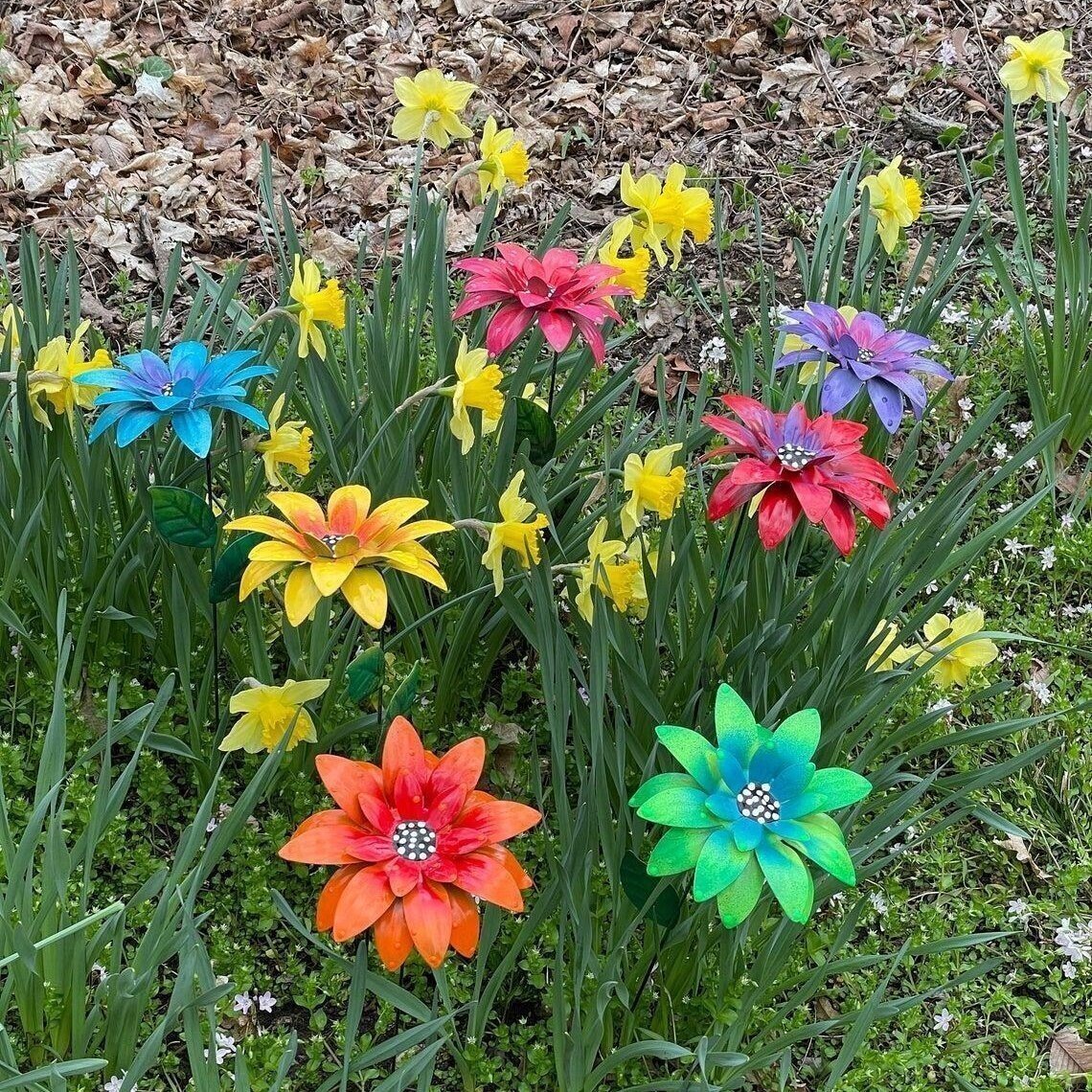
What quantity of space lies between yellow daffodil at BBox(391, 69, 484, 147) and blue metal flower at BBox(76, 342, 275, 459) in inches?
31.8

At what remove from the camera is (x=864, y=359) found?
173 cm

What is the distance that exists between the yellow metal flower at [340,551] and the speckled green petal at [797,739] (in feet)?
1.35

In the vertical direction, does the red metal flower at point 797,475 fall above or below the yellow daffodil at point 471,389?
below

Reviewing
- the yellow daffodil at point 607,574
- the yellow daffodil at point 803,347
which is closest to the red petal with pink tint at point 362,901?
the yellow daffodil at point 607,574

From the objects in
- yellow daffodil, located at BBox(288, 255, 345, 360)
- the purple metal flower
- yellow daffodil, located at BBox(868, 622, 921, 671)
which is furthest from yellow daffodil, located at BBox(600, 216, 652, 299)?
yellow daffodil, located at BBox(868, 622, 921, 671)

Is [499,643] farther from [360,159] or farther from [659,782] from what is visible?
[360,159]

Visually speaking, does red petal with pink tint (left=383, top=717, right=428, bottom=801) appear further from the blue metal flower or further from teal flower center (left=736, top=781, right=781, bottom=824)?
the blue metal flower

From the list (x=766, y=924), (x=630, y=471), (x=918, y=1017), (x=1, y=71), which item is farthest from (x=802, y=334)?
(x=1, y=71)

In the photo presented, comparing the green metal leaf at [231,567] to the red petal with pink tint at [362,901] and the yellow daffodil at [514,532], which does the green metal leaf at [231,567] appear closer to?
the yellow daffodil at [514,532]

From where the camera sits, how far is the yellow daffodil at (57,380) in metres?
1.79

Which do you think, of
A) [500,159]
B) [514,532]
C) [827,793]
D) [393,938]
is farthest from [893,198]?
[393,938]

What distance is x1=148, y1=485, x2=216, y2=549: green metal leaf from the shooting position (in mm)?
1595

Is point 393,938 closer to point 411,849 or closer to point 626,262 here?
point 411,849

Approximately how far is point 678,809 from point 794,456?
0.54 meters
